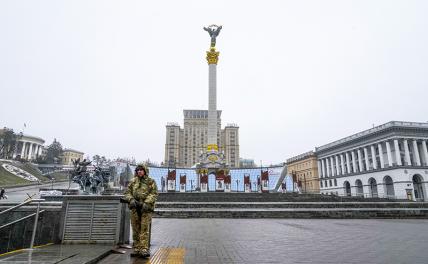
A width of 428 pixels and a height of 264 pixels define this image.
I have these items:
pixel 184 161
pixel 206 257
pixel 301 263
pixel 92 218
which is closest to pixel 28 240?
pixel 92 218

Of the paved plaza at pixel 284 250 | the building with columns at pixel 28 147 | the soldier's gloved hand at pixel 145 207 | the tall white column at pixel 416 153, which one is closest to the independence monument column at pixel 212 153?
the paved plaza at pixel 284 250

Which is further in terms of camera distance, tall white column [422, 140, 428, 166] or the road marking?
tall white column [422, 140, 428, 166]

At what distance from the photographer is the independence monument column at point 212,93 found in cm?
4744

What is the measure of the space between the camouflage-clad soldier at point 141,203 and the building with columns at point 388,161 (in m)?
51.6

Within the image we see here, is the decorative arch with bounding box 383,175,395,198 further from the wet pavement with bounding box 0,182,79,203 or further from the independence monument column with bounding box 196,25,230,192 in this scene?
the wet pavement with bounding box 0,182,79,203

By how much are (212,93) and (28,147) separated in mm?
99583

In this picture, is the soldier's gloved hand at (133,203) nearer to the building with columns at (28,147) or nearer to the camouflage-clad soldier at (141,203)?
the camouflage-clad soldier at (141,203)

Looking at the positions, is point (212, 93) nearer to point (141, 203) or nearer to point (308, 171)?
point (141, 203)

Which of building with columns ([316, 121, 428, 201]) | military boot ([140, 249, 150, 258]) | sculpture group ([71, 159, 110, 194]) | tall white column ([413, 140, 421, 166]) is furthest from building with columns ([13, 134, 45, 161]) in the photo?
tall white column ([413, 140, 421, 166])

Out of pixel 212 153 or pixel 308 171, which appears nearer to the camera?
pixel 212 153

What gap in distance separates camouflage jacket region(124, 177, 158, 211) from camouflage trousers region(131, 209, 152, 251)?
29 centimetres

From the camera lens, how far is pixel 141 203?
21.4 feet


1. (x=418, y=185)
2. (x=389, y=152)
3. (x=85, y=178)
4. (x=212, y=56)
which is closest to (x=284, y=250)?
(x=85, y=178)

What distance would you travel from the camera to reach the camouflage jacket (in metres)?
6.58
